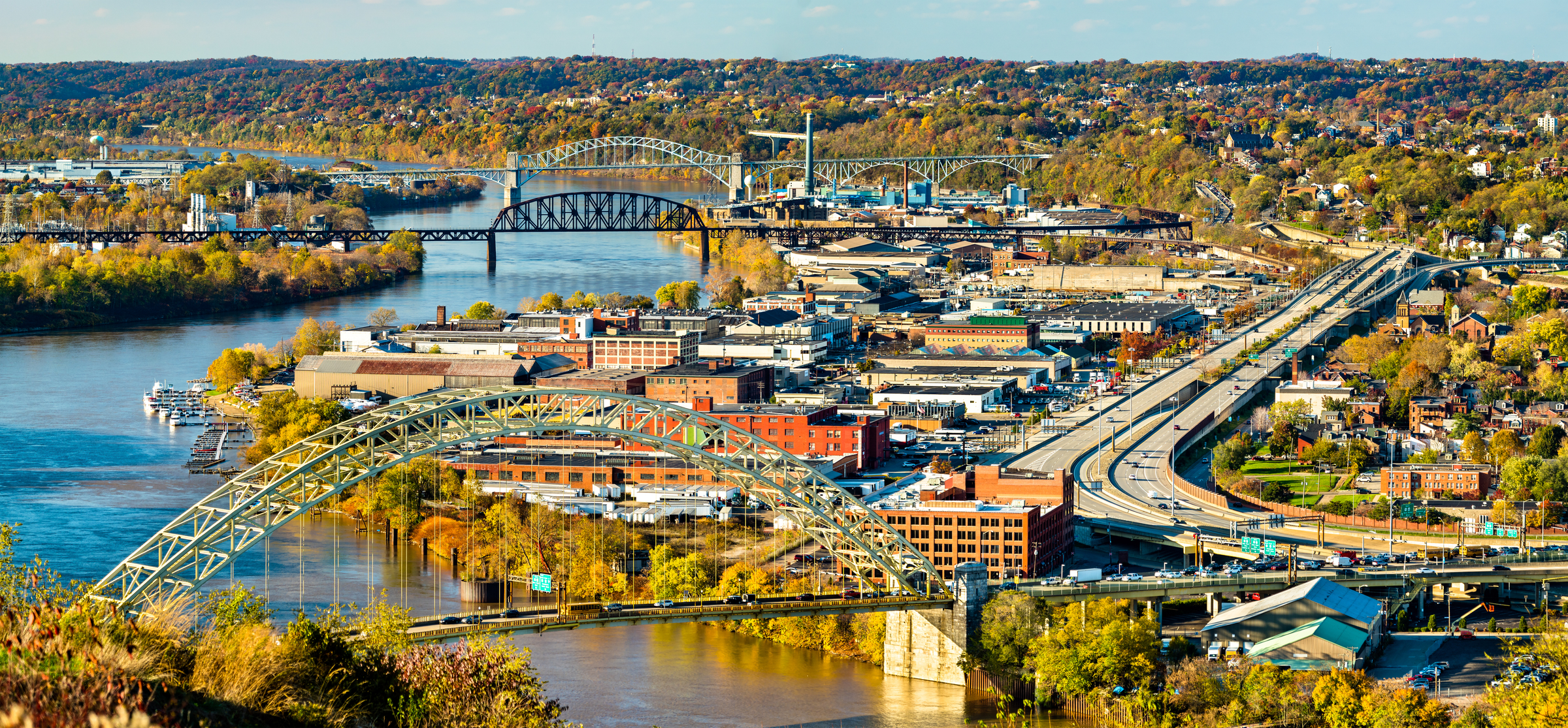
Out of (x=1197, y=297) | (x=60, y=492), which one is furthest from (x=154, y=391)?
(x=1197, y=297)

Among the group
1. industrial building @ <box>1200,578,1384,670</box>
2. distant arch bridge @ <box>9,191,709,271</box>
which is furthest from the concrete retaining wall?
industrial building @ <box>1200,578,1384,670</box>

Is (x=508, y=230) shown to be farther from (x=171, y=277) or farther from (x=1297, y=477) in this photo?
(x=1297, y=477)

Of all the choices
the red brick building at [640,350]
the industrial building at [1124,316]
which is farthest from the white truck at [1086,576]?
the industrial building at [1124,316]

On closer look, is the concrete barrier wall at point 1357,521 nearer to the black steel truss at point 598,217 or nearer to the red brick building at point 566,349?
the red brick building at point 566,349

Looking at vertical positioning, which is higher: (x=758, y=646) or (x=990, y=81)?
(x=990, y=81)

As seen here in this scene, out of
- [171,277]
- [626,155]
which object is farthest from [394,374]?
[626,155]

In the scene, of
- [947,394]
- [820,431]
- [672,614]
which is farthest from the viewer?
[947,394]

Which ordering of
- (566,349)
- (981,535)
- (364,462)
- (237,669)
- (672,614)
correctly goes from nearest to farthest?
1. (237,669)
2. (364,462)
3. (672,614)
4. (981,535)
5. (566,349)

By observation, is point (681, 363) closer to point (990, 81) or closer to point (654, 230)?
point (654, 230)
